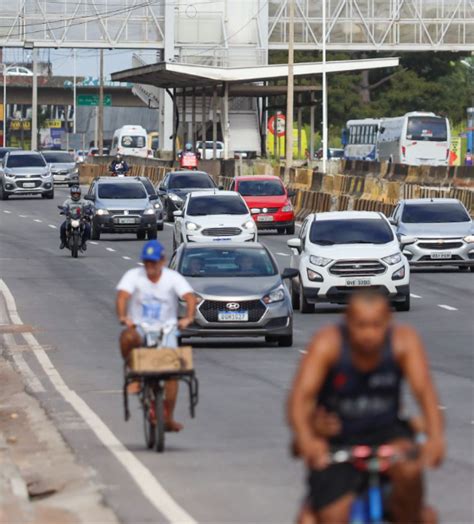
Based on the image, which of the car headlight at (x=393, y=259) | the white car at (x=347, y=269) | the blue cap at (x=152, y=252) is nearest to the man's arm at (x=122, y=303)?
the blue cap at (x=152, y=252)

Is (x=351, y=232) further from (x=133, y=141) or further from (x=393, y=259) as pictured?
(x=133, y=141)

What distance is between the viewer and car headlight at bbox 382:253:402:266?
29.3 metres

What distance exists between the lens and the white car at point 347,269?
29.2 m

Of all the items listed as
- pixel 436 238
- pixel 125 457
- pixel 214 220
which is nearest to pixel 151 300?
pixel 125 457

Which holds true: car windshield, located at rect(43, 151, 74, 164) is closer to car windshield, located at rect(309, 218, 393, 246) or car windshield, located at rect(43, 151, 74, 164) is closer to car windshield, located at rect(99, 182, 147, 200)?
car windshield, located at rect(99, 182, 147, 200)

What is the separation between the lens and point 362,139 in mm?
104500

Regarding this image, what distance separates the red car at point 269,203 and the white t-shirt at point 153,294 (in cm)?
3776

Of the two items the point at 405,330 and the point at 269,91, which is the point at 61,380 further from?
the point at 269,91

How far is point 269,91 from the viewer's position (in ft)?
280

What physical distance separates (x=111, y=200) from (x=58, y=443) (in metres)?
35.9

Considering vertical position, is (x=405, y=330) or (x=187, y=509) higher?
(x=405, y=330)

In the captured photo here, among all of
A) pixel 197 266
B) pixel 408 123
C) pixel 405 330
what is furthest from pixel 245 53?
pixel 405 330

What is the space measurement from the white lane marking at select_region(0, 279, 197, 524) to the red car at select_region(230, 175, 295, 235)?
95.9 ft

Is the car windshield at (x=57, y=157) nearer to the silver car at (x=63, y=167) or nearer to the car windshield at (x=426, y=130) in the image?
the silver car at (x=63, y=167)
